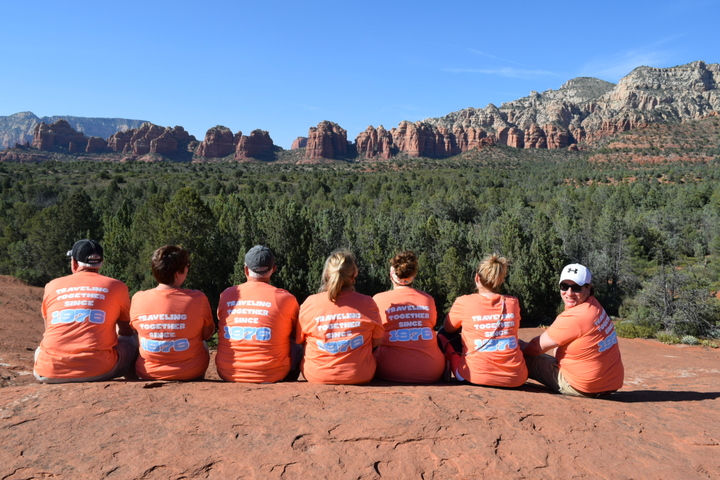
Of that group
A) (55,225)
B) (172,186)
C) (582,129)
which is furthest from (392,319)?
(582,129)

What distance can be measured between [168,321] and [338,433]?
206cm

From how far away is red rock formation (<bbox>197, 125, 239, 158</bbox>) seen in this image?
440ft

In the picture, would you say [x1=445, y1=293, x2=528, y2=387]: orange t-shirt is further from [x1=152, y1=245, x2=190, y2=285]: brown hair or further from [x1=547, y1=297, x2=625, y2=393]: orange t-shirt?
[x1=152, y1=245, x2=190, y2=285]: brown hair

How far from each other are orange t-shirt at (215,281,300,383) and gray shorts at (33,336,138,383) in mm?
1002

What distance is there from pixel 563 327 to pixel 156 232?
2023cm

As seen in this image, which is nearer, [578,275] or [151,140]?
[578,275]

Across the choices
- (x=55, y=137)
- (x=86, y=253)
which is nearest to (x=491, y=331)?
(x=86, y=253)

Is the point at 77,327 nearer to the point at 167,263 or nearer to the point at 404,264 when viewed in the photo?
the point at 167,263

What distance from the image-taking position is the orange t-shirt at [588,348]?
425 cm

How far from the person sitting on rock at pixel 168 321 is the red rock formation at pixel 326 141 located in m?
121

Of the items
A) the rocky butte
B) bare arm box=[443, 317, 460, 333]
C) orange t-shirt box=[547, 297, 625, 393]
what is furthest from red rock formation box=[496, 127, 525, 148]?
bare arm box=[443, 317, 460, 333]

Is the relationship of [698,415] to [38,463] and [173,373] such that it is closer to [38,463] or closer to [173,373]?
[173,373]

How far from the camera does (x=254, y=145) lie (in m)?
132

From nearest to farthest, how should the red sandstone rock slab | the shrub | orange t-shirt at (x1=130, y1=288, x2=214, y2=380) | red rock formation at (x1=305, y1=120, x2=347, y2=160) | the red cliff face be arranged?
the red sandstone rock slab → orange t-shirt at (x1=130, y1=288, x2=214, y2=380) → the shrub → red rock formation at (x1=305, y1=120, x2=347, y2=160) → the red cliff face
